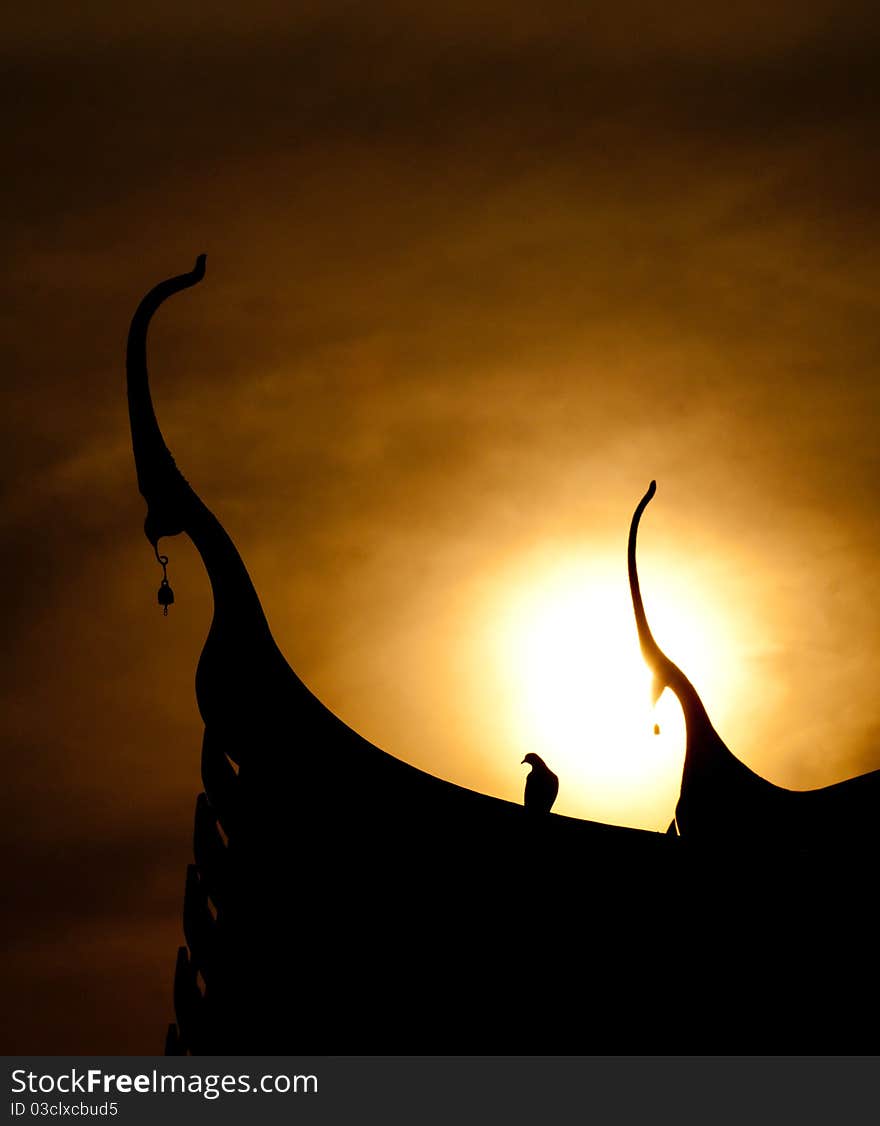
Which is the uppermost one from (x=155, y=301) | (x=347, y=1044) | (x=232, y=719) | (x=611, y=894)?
(x=155, y=301)

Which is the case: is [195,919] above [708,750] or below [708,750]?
below

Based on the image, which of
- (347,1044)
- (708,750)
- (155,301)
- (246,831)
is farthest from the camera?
(708,750)

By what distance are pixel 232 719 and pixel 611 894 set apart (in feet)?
10.3

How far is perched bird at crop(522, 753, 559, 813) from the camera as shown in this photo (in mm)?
10719

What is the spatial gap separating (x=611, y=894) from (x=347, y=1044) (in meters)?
2.16

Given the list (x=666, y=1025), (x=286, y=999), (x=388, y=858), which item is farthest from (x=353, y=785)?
(x=666, y=1025)

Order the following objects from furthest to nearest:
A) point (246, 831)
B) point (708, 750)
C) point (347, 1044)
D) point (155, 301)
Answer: point (708, 750), point (155, 301), point (246, 831), point (347, 1044)

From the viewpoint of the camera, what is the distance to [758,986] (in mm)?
10500

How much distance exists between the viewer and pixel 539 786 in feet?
35.2

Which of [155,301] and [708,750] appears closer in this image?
[155,301]

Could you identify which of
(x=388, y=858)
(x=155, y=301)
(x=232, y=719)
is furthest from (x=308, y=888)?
(x=155, y=301)

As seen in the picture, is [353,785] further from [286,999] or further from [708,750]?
[708,750]

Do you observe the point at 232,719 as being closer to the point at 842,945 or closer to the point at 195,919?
the point at 195,919

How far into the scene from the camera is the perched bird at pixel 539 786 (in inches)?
422
